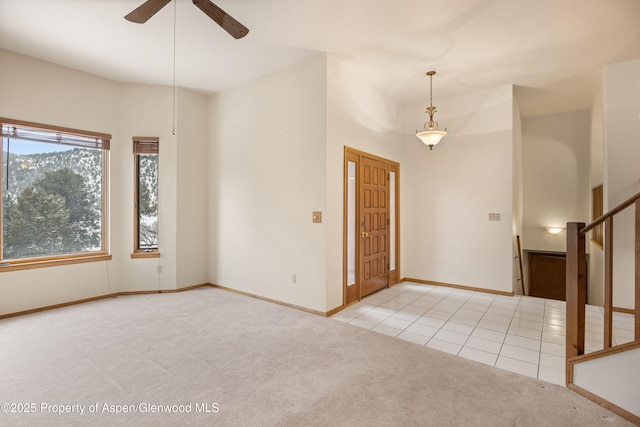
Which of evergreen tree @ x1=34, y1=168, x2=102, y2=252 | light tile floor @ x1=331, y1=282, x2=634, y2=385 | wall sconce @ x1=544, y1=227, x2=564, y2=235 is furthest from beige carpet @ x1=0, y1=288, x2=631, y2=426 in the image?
wall sconce @ x1=544, y1=227, x2=564, y2=235

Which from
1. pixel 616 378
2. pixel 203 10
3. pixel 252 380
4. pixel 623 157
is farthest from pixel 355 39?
pixel 623 157

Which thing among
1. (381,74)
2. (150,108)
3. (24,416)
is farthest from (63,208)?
(381,74)

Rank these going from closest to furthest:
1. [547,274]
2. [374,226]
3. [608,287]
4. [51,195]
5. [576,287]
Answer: [608,287]
[576,287]
[51,195]
[374,226]
[547,274]

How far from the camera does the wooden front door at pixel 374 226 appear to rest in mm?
4699

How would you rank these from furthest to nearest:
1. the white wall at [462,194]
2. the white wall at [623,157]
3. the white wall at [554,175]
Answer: the white wall at [554,175], the white wall at [462,194], the white wall at [623,157]

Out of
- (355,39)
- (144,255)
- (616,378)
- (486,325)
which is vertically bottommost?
(486,325)

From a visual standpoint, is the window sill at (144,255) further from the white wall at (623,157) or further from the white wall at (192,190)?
the white wall at (623,157)

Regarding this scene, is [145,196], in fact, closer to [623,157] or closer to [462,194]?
[462,194]

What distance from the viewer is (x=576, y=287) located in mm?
2312

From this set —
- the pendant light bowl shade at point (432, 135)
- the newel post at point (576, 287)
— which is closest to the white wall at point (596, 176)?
the pendant light bowl shade at point (432, 135)

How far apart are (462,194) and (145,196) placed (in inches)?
212

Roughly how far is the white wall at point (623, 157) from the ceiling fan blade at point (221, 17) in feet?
16.5

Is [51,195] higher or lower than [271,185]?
lower

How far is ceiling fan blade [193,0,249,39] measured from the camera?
93.2 inches
